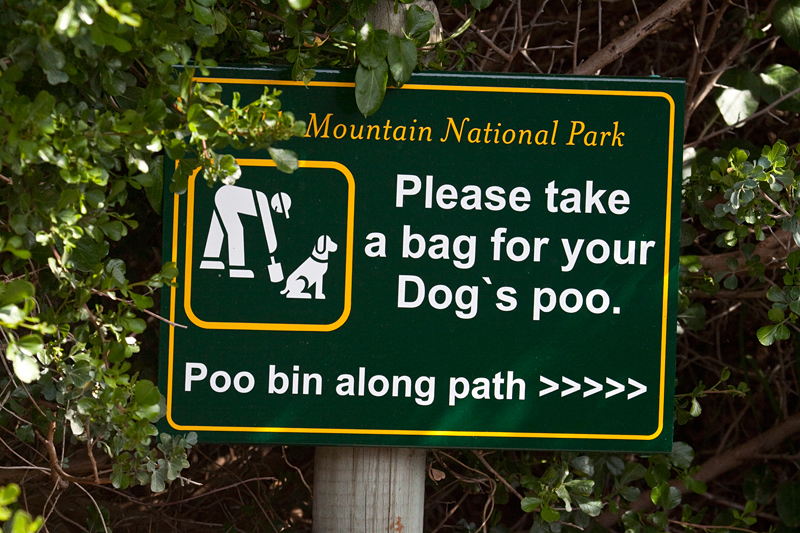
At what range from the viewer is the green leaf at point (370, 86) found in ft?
5.42

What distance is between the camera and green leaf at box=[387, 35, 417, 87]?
5.44 feet

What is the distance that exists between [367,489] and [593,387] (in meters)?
0.58

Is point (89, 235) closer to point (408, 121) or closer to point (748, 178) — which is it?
point (408, 121)

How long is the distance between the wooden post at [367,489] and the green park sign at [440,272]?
99mm

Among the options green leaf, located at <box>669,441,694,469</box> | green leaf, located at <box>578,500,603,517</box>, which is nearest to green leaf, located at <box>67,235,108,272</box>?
green leaf, located at <box>578,500,603,517</box>

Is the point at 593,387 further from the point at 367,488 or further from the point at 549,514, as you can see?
the point at 367,488

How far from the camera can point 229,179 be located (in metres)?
1.44

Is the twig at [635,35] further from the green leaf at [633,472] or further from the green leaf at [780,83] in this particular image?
the green leaf at [633,472]

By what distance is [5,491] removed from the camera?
3.72ft

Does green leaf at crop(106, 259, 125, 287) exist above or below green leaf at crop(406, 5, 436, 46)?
below

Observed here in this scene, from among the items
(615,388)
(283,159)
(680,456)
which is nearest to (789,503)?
(680,456)

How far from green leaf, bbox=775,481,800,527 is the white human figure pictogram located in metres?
1.90

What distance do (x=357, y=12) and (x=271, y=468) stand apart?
1671 mm

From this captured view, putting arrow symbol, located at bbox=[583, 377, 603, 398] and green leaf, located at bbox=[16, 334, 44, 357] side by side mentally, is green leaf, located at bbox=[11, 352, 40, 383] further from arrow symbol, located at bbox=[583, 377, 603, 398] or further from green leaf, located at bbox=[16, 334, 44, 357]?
arrow symbol, located at bbox=[583, 377, 603, 398]
